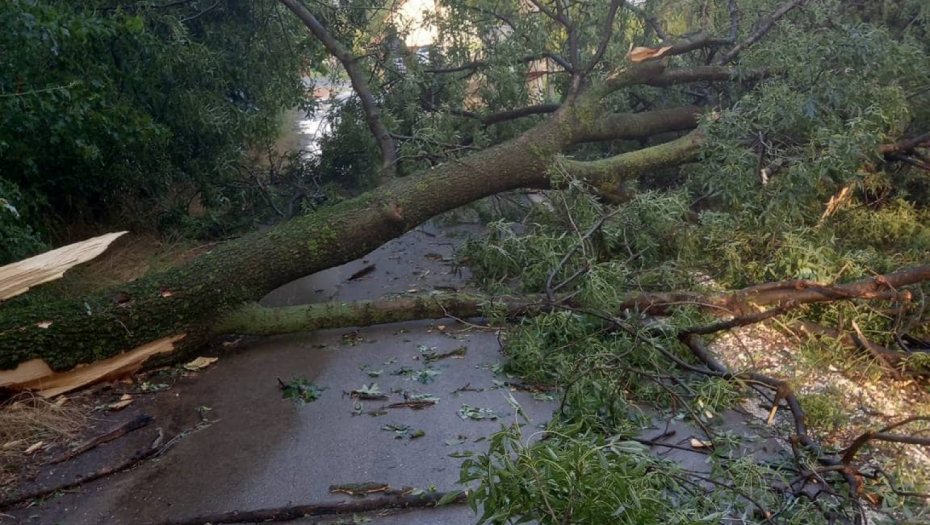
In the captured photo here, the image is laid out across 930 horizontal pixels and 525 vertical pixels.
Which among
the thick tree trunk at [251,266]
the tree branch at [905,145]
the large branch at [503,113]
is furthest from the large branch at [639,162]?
the tree branch at [905,145]

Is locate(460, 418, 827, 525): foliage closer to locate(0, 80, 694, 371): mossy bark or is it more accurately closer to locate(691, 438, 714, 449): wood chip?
locate(691, 438, 714, 449): wood chip

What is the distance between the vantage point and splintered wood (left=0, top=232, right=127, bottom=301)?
12.1 ft

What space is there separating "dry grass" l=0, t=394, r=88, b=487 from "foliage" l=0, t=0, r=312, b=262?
1.11 m

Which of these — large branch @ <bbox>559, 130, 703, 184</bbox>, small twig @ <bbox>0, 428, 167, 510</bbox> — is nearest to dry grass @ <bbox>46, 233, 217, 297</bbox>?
small twig @ <bbox>0, 428, 167, 510</bbox>

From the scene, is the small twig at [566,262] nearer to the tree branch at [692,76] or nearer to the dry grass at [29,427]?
the tree branch at [692,76]

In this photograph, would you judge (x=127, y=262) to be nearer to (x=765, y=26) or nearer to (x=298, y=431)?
(x=298, y=431)

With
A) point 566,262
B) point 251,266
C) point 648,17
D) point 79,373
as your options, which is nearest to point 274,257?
point 251,266

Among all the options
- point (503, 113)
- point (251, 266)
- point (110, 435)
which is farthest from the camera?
point (503, 113)

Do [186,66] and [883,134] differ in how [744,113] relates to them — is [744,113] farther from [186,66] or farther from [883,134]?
[186,66]

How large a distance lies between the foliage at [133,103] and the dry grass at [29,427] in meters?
1.11

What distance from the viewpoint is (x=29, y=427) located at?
142 inches

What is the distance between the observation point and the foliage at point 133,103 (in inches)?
182

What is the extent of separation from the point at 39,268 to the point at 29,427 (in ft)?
2.49

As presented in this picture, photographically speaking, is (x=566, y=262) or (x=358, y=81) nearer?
(x=566, y=262)
